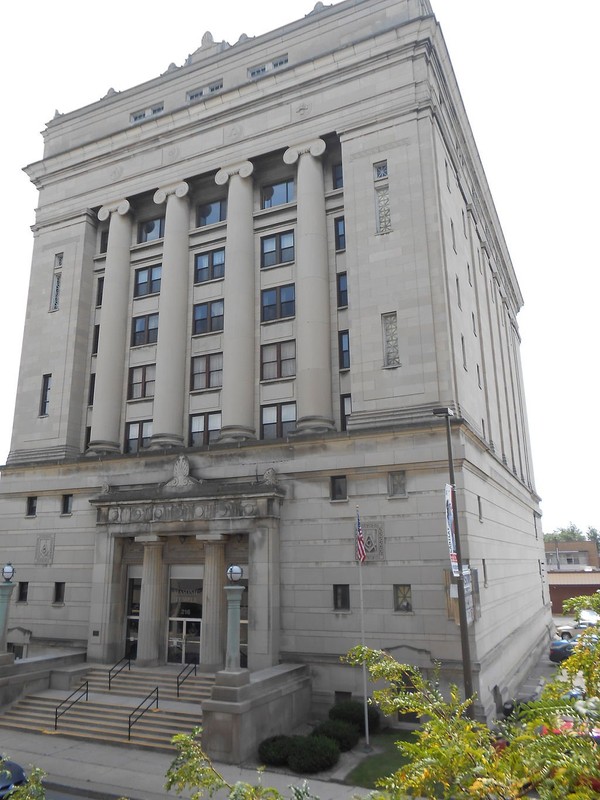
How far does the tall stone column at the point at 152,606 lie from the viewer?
2822 centimetres

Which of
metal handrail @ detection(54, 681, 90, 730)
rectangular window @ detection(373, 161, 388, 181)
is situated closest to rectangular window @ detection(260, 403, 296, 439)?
rectangular window @ detection(373, 161, 388, 181)

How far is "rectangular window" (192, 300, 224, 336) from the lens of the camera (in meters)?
34.0

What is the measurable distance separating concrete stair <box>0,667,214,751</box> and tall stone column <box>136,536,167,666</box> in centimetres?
101

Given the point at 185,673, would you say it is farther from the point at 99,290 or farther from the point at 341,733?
the point at 99,290

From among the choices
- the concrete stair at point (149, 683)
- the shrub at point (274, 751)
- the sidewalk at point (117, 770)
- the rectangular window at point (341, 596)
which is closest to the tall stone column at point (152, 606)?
the concrete stair at point (149, 683)

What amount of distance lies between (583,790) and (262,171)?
1389 inches

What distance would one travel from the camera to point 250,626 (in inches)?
1030

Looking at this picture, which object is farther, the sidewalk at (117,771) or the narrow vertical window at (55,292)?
the narrow vertical window at (55,292)

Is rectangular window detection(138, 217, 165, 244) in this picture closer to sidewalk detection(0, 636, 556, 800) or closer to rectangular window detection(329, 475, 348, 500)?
rectangular window detection(329, 475, 348, 500)

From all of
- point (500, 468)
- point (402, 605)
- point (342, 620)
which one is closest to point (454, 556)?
point (402, 605)

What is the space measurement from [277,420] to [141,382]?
9307 mm

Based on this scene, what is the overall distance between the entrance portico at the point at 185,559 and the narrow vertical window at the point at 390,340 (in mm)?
7681

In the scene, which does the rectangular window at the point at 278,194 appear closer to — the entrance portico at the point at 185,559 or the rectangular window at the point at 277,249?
the rectangular window at the point at 277,249

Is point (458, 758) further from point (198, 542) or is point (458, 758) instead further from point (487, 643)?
point (198, 542)
